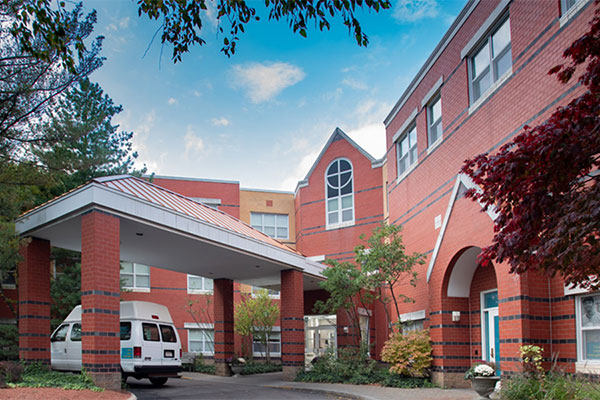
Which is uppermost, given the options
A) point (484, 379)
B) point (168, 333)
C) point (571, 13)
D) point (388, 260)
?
point (571, 13)

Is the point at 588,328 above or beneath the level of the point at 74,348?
above

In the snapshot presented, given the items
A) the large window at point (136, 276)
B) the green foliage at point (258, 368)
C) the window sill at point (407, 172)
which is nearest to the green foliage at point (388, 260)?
the window sill at point (407, 172)

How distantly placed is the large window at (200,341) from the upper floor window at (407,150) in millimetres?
15471

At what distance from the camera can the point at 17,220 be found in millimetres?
15141

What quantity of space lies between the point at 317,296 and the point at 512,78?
17.6 m

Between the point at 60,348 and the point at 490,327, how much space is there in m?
12.4

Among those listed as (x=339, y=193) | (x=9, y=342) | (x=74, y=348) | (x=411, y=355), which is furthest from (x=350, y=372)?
(x=339, y=193)

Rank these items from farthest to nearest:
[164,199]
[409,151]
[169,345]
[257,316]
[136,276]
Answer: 1. [136,276]
2. [257,316]
3. [409,151]
4. [169,345]
5. [164,199]

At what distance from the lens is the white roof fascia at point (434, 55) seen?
52.7 feet

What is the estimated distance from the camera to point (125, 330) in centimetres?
1658

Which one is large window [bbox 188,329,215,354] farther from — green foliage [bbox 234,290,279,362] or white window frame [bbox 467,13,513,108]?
white window frame [bbox 467,13,513,108]

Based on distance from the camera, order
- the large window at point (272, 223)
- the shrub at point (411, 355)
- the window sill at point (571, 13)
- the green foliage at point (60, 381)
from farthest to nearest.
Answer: the large window at point (272, 223) < the shrub at point (411, 355) < the green foliage at point (60, 381) < the window sill at point (571, 13)

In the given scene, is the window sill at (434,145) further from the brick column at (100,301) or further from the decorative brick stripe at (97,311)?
the decorative brick stripe at (97,311)

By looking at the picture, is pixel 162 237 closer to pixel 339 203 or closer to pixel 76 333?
pixel 76 333
